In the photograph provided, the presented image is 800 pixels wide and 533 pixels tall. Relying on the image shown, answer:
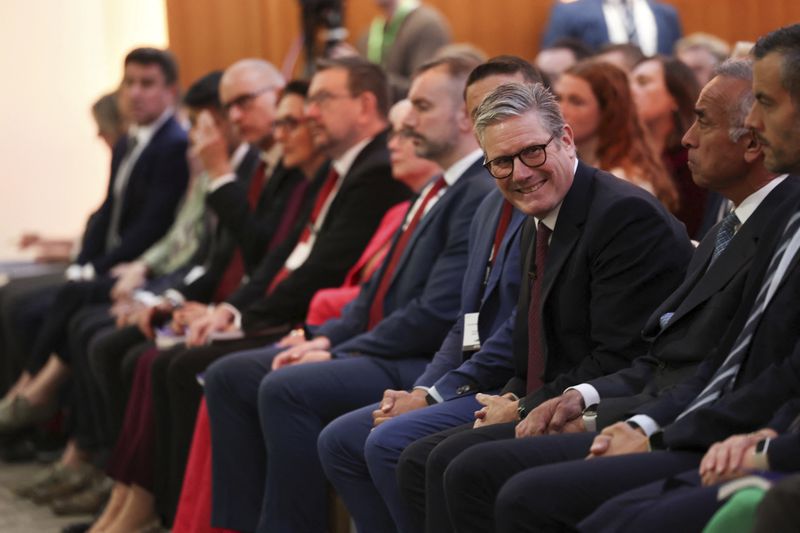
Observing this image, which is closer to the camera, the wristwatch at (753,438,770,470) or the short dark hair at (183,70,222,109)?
the wristwatch at (753,438,770,470)

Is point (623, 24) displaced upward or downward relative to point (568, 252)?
upward

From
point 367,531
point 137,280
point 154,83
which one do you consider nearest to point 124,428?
point 137,280

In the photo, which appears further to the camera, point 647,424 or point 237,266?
point 237,266

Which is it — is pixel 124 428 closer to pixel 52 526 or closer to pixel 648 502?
pixel 52 526

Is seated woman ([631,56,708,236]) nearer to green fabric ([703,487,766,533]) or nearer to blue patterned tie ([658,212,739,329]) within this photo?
blue patterned tie ([658,212,739,329])

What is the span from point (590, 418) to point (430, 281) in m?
1.05

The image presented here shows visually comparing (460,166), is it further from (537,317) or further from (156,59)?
(156,59)

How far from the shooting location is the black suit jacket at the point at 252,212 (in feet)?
16.6

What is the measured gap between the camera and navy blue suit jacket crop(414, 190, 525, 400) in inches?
132

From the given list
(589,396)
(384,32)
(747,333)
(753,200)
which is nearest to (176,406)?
(589,396)

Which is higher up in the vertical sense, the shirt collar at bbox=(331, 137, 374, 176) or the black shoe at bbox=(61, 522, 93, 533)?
the shirt collar at bbox=(331, 137, 374, 176)

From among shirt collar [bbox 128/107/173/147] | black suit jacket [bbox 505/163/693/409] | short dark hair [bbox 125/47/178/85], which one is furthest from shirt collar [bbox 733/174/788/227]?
short dark hair [bbox 125/47/178/85]

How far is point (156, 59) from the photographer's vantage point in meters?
6.40

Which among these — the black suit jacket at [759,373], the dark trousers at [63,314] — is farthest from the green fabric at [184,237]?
the black suit jacket at [759,373]
